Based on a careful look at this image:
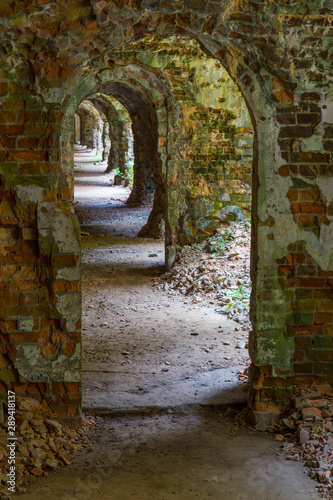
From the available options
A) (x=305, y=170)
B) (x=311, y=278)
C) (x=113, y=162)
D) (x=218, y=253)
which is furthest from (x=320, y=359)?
(x=113, y=162)

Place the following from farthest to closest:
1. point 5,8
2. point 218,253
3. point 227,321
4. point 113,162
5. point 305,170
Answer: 1. point 113,162
2. point 218,253
3. point 227,321
4. point 305,170
5. point 5,8

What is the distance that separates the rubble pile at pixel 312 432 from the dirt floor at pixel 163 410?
79mm

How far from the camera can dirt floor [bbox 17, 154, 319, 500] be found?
11.7 ft

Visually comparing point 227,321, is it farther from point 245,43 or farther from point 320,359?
point 245,43

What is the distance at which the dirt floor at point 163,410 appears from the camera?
356 centimetres

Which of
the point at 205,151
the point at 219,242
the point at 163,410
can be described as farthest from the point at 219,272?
the point at 163,410

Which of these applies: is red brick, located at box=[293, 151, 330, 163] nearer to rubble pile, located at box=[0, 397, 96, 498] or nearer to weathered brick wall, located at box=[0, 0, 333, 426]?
weathered brick wall, located at box=[0, 0, 333, 426]

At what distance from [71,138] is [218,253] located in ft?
9.16

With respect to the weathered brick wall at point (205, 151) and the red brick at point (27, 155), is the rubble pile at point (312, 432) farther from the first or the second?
the weathered brick wall at point (205, 151)

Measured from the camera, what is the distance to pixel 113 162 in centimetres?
2286

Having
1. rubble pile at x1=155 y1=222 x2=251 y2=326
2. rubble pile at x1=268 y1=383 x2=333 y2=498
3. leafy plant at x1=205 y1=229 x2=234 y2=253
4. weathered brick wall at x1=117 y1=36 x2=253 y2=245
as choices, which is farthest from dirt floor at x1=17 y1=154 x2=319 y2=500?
weathered brick wall at x1=117 y1=36 x2=253 y2=245

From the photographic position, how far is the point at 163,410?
4625 millimetres

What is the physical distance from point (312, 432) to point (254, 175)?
1.88 m

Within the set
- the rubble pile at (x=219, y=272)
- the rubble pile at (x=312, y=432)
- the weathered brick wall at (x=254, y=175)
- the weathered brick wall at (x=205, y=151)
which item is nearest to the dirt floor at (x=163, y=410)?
the rubble pile at (x=312, y=432)
